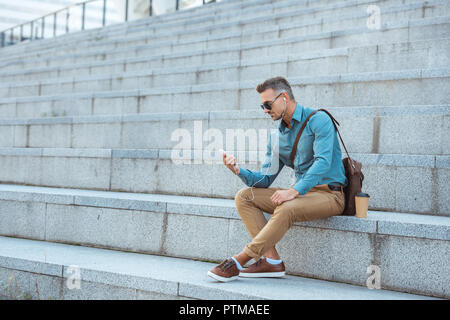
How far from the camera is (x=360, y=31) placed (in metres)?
6.76

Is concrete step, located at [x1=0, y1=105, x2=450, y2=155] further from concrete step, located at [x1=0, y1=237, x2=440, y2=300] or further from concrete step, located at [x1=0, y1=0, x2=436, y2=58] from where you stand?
concrete step, located at [x1=0, y1=0, x2=436, y2=58]

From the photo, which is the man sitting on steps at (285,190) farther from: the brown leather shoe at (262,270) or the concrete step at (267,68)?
the concrete step at (267,68)

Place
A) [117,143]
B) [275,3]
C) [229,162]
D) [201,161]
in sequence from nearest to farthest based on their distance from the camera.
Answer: [229,162] → [201,161] → [117,143] → [275,3]

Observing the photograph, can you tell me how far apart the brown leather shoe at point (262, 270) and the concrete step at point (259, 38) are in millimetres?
4426

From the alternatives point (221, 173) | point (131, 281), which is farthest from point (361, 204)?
point (131, 281)

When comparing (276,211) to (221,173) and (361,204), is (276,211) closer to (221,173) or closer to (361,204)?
(361,204)

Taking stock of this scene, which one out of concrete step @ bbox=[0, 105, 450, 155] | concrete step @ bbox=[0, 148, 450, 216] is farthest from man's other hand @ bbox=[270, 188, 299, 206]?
concrete step @ bbox=[0, 105, 450, 155]

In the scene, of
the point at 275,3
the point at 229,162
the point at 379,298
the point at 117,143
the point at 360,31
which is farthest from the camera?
the point at 275,3

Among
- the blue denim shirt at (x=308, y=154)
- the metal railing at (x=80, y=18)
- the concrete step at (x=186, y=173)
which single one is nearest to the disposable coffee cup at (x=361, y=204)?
the blue denim shirt at (x=308, y=154)

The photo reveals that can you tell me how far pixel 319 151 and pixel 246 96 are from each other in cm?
279

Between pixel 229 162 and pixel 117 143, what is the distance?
9.70 feet

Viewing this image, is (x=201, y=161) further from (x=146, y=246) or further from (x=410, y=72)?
(x=410, y=72)

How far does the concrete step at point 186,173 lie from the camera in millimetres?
3891

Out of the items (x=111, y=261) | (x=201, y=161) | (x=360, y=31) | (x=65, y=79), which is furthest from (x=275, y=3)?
(x=111, y=261)
